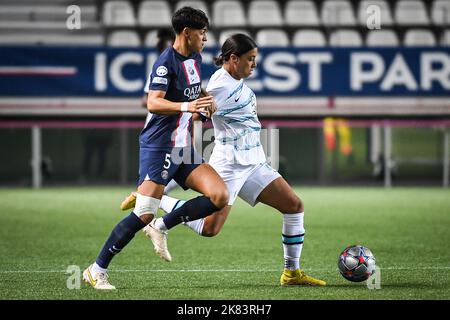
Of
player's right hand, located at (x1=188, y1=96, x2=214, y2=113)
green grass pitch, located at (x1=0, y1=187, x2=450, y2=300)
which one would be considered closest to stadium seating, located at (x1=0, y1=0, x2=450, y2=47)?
green grass pitch, located at (x1=0, y1=187, x2=450, y2=300)

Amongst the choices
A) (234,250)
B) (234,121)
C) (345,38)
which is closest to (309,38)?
(345,38)

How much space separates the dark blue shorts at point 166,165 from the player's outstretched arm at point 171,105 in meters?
0.36

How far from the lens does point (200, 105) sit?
19.3ft

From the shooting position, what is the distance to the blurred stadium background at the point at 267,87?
1755 centimetres

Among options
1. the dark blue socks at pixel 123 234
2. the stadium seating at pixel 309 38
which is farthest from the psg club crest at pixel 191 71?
the stadium seating at pixel 309 38

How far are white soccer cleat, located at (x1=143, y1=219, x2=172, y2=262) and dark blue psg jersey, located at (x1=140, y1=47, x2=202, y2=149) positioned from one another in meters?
0.76

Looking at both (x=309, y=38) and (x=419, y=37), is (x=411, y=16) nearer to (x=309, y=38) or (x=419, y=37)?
(x=419, y=37)

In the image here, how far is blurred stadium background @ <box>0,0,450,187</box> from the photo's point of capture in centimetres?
1755

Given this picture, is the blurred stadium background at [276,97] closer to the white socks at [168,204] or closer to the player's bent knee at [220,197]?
the white socks at [168,204]

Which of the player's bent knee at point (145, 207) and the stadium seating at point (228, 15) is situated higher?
the stadium seating at point (228, 15)

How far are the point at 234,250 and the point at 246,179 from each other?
226cm

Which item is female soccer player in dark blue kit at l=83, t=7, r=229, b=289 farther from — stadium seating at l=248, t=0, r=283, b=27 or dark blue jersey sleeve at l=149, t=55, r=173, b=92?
stadium seating at l=248, t=0, r=283, b=27
